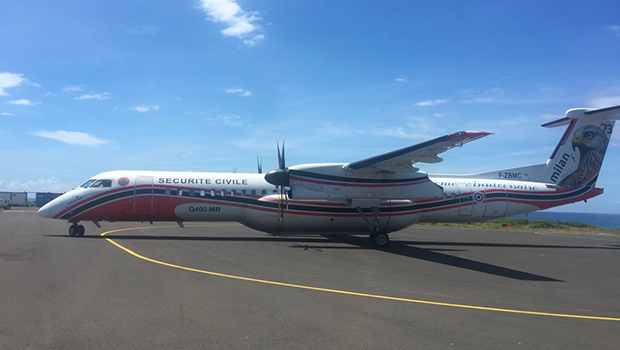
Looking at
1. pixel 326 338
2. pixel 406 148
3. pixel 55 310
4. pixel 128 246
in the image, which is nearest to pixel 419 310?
pixel 326 338

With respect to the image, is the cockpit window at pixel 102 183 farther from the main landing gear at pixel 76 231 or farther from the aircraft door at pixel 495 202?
the aircraft door at pixel 495 202

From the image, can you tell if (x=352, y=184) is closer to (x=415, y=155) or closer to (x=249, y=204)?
(x=415, y=155)

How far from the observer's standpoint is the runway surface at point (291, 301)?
546 centimetres

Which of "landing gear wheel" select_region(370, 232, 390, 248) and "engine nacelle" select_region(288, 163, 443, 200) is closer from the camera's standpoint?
"engine nacelle" select_region(288, 163, 443, 200)

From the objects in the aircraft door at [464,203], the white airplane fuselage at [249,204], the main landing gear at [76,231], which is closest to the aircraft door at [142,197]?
the white airplane fuselage at [249,204]

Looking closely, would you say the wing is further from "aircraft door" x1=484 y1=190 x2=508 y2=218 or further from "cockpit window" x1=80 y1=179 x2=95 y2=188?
"cockpit window" x1=80 y1=179 x2=95 y2=188

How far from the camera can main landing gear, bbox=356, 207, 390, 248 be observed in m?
18.0

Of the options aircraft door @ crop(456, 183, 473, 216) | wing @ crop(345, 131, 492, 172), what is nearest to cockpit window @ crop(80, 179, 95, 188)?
wing @ crop(345, 131, 492, 172)

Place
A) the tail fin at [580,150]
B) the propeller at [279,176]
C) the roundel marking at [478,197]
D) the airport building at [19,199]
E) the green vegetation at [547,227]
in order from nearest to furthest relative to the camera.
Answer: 1. the propeller at [279,176]
2. the roundel marking at [478,197]
3. the tail fin at [580,150]
4. the green vegetation at [547,227]
5. the airport building at [19,199]

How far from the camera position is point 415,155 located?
1584 cm

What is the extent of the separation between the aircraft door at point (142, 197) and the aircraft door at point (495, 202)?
15896mm

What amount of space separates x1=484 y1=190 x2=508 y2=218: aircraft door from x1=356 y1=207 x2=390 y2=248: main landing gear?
5.78 meters

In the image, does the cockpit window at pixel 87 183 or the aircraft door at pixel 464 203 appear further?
the aircraft door at pixel 464 203

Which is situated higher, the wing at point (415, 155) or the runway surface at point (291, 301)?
the wing at point (415, 155)
